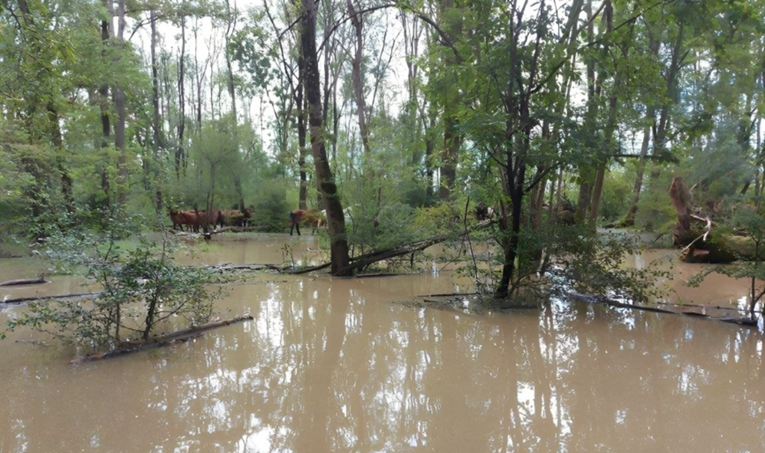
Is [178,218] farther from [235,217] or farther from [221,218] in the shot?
[235,217]

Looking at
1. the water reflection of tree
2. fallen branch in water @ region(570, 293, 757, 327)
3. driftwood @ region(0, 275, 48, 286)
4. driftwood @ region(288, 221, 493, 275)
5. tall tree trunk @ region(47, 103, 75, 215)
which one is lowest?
the water reflection of tree

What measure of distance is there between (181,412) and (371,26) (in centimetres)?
2535

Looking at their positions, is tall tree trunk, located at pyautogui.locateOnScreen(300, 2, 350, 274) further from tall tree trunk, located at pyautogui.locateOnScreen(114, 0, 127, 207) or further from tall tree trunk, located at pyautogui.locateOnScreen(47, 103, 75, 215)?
tall tree trunk, located at pyautogui.locateOnScreen(114, 0, 127, 207)

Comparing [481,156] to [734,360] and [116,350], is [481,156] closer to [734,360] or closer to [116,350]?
[734,360]

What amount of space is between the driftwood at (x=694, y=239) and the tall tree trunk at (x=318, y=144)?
766 centimetres

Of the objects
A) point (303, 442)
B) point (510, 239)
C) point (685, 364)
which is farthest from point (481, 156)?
point (303, 442)

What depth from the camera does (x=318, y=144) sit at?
29.7 feet

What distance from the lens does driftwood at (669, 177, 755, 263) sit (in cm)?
1020

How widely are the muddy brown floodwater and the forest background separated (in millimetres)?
1698

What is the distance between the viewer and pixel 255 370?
4.12 m

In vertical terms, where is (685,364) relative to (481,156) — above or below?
below

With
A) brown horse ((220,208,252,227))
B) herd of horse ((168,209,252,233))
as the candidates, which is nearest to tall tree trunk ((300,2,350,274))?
herd of horse ((168,209,252,233))

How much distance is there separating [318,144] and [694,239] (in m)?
9.00

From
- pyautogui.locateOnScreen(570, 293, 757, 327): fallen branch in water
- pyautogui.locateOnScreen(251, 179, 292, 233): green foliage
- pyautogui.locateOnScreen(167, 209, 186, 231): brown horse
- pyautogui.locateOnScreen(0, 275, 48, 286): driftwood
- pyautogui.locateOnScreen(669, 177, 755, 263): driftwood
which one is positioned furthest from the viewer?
pyautogui.locateOnScreen(251, 179, 292, 233): green foliage
